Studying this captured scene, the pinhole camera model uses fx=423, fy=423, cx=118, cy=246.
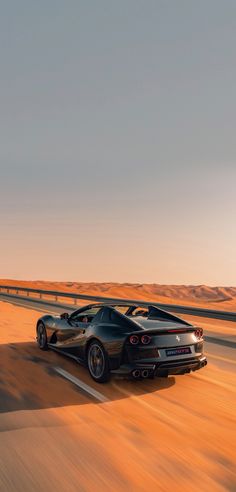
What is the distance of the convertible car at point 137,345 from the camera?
5.95 m

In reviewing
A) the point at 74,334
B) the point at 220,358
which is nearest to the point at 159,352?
the point at 74,334

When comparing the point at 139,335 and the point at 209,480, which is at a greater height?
the point at 139,335

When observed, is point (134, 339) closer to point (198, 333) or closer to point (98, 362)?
point (98, 362)

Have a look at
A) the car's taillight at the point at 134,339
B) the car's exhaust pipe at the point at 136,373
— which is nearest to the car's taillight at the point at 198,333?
the car's taillight at the point at 134,339

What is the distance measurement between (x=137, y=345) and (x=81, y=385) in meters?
1.15

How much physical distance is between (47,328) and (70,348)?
1319 millimetres

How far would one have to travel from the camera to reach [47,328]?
8.74 meters

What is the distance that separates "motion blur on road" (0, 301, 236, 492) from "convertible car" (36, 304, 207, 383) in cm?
33

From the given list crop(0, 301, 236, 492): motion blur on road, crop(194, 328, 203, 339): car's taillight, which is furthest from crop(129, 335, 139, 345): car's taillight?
crop(194, 328, 203, 339): car's taillight

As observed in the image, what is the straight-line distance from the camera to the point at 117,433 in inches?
178

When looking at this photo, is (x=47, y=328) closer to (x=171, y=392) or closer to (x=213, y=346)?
(x=171, y=392)

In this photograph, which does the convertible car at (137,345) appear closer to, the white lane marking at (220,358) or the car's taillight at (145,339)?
the car's taillight at (145,339)

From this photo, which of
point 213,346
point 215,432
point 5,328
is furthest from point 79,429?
point 5,328

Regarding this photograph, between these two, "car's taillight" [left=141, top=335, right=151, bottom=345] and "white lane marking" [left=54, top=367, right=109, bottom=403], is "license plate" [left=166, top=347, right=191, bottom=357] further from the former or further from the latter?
"white lane marking" [left=54, top=367, right=109, bottom=403]
